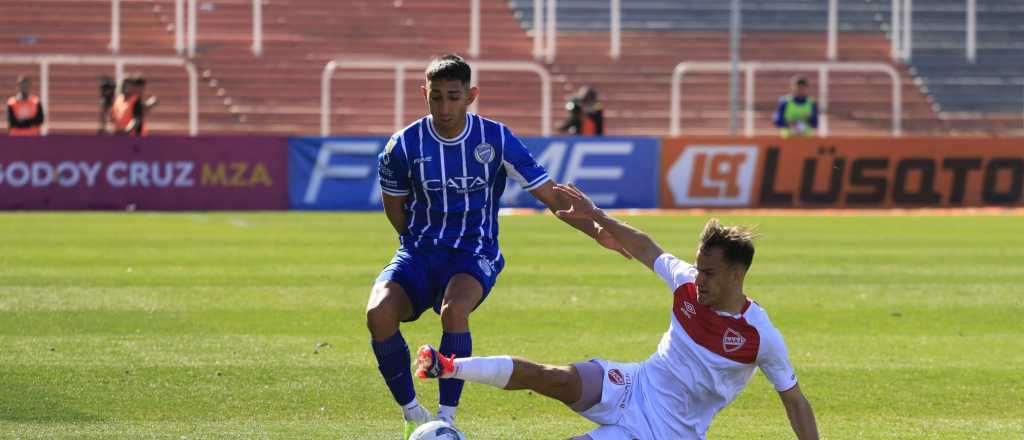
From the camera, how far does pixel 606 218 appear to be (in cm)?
716

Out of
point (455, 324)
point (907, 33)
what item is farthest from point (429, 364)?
point (907, 33)

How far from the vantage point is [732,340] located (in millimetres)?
6832

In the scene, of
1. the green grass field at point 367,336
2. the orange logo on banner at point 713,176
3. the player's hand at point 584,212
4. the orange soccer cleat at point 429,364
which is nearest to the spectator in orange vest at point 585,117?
the orange logo on banner at point 713,176

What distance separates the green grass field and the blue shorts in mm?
753

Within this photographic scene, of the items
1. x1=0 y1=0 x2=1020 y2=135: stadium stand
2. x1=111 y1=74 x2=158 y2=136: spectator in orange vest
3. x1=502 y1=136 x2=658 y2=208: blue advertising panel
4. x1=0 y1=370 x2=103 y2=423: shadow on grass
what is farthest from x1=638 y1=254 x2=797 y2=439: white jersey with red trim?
x1=0 y1=0 x2=1020 y2=135: stadium stand

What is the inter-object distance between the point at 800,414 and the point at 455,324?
1.90 meters

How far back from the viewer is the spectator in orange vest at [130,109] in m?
27.1

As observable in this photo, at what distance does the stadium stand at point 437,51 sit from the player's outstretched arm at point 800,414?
25.7 metres

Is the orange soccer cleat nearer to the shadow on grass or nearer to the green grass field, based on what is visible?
the green grass field

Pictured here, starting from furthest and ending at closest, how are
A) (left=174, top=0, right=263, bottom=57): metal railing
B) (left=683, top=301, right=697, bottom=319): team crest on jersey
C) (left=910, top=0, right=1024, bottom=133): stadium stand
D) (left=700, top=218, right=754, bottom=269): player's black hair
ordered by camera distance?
(left=910, top=0, right=1024, bottom=133): stadium stand, (left=174, top=0, right=263, bottom=57): metal railing, (left=683, top=301, right=697, bottom=319): team crest on jersey, (left=700, top=218, right=754, bottom=269): player's black hair

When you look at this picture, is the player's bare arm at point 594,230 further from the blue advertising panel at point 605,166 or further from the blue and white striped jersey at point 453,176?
the blue advertising panel at point 605,166

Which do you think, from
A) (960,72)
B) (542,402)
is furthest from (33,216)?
(960,72)

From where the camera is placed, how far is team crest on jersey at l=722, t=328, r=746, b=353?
682cm

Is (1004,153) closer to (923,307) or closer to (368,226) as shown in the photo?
(368,226)
